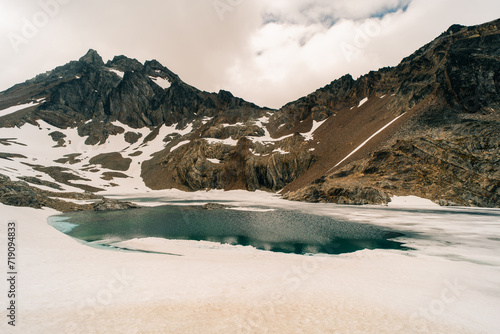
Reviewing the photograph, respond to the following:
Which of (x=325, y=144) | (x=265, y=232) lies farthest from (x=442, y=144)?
(x=265, y=232)

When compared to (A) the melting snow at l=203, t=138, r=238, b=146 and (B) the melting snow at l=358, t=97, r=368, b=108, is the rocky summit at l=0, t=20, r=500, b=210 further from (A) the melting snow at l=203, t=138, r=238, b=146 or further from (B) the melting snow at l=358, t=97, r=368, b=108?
(B) the melting snow at l=358, t=97, r=368, b=108

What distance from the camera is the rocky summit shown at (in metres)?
57.0

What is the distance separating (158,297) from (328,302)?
7.40m

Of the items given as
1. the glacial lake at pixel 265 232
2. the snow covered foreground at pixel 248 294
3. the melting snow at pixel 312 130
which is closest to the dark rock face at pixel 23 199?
the glacial lake at pixel 265 232

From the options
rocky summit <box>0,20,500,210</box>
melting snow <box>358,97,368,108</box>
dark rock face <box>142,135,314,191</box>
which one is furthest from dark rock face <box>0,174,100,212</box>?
melting snow <box>358,97,368,108</box>

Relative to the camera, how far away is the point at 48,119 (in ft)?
611

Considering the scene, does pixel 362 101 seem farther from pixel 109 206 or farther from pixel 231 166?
pixel 109 206

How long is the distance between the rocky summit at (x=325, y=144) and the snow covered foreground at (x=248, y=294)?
124ft

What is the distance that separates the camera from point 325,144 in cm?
10350

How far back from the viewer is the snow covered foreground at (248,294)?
8.12 metres

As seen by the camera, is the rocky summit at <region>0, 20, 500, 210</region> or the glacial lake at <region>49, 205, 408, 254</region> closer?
the glacial lake at <region>49, 205, 408, 254</region>

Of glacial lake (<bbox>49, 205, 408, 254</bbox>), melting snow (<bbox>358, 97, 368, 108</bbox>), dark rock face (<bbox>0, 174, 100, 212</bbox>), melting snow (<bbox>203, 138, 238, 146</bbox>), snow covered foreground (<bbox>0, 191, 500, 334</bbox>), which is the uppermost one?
melting snow (<bbox>358, 97, 368, 108</bbox>)

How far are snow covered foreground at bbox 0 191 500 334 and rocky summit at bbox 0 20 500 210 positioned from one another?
37877mm

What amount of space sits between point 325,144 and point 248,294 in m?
99.9
